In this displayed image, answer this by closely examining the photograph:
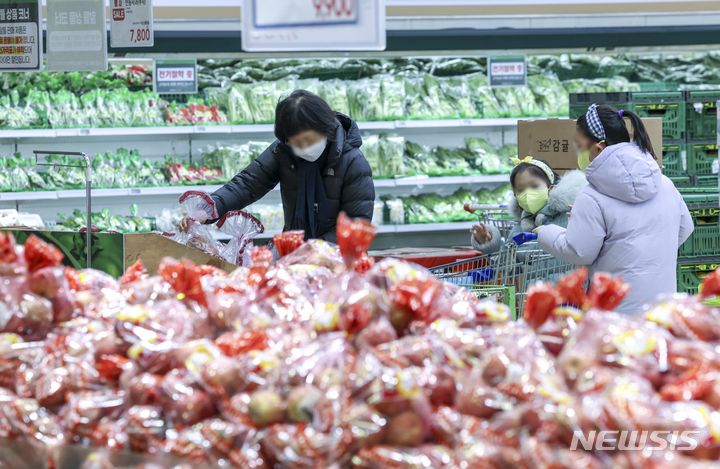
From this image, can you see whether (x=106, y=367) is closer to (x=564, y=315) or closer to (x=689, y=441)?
(x=564, y=315)

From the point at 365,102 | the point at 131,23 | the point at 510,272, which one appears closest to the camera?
the point at 510,272

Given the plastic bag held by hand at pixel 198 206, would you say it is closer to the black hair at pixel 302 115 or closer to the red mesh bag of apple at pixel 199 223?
the red mesh bag of apple at pixel 199 223

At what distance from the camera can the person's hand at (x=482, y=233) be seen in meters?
4.47

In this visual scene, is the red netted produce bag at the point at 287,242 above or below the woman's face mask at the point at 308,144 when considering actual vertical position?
below

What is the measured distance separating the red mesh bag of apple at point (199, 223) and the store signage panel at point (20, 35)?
2012 mm

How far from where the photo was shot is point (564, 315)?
1738 mm

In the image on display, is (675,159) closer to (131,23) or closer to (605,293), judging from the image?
(131,23)

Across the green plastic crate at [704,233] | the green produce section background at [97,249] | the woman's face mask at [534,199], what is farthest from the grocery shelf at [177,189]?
the green produce section background at [97,249]

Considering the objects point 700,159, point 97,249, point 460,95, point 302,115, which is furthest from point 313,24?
point 460,95

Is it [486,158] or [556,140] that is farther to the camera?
[486,158]

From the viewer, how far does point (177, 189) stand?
6949mm

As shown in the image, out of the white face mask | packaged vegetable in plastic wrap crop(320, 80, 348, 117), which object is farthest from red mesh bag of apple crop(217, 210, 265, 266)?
packaged vegetable in plastic wrap crop(320, 80, 348, 117)

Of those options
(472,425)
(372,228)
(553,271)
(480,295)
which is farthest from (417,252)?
(472,425)

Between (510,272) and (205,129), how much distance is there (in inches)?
126
